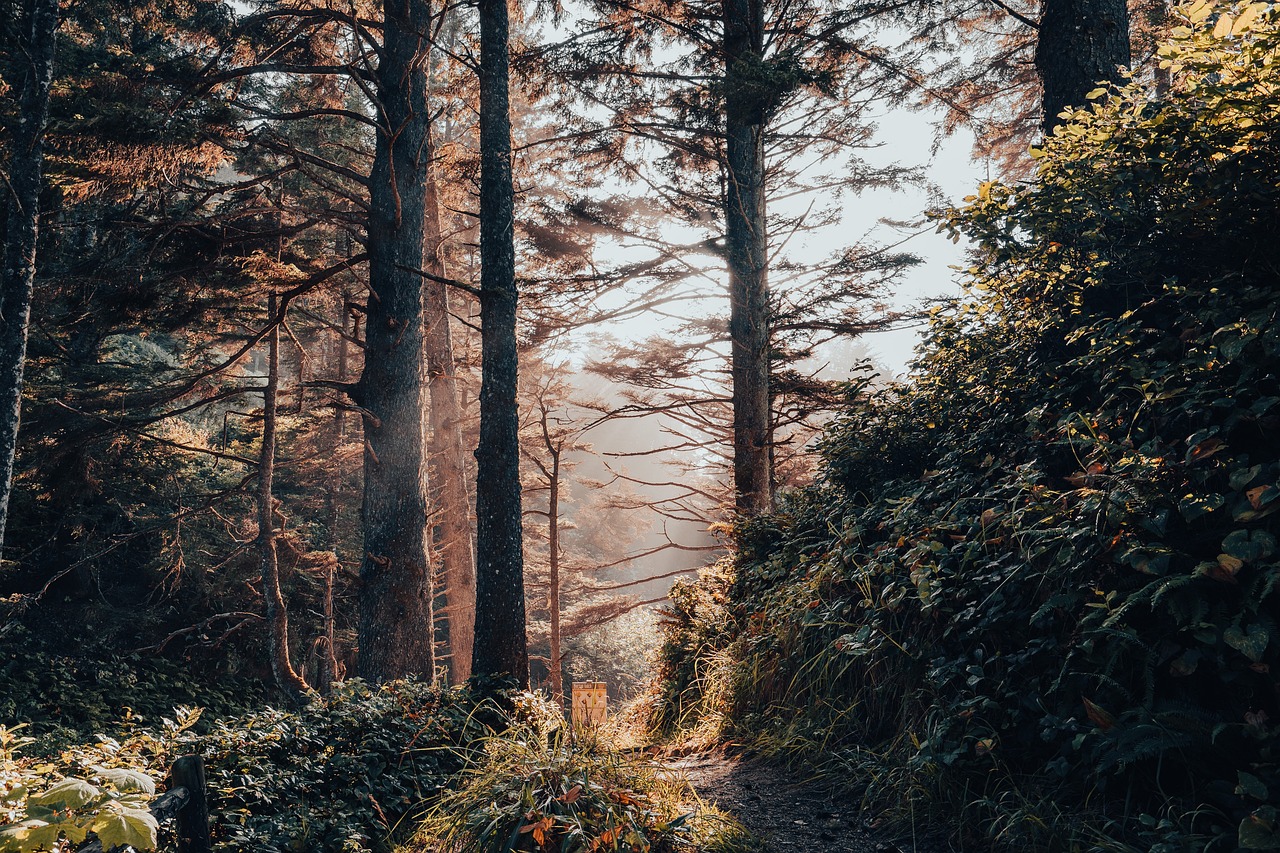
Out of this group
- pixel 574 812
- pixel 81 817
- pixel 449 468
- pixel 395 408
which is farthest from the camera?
pixel 449 468

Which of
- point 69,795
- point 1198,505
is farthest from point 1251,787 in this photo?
point 69,795

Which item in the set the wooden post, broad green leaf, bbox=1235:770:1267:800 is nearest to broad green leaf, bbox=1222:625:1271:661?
broad green leaf, bbox=1235:770:1267:800

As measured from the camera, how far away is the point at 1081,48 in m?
5.81

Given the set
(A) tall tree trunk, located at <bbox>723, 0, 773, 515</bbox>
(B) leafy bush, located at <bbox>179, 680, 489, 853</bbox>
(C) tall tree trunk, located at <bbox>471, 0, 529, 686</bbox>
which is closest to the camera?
(B) leafy bush, located at <bbox>179, 680, 489, 853</bbox>

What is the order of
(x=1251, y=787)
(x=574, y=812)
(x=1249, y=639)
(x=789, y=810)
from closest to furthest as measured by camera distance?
(x=1251, y=787) < (x=1249, y=639) < (x=574, y=812) < (x=789, y=810)

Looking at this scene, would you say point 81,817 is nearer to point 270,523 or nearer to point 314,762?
point 314,762

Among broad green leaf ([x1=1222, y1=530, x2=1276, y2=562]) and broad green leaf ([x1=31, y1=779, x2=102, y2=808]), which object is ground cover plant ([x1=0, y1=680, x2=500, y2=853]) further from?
broad green leaf ([x1=1222, y1=530, x2=1276, y2=562])

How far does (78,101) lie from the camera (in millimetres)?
6734

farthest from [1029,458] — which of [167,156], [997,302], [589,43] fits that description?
[589,43]

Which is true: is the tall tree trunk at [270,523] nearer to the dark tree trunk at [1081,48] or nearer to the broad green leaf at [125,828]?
the broad green leaf at [125,828]

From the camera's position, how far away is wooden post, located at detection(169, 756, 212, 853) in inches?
119

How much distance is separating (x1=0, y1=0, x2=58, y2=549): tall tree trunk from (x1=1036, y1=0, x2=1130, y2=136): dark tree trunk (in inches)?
391

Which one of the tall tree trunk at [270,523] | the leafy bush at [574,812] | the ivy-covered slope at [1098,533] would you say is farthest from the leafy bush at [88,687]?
the ivy-covered slope at [1098,533]

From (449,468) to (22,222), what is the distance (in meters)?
6.94
